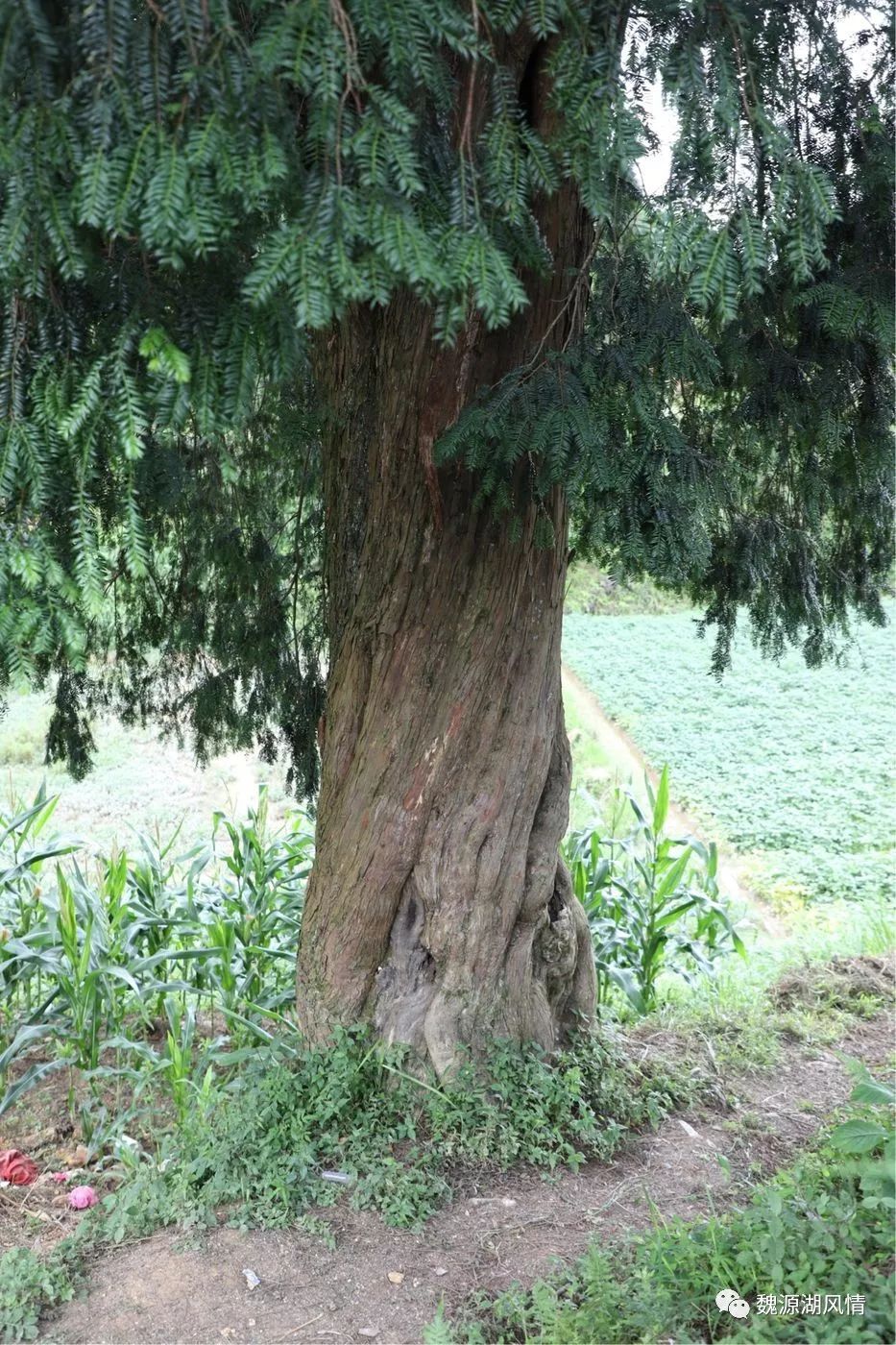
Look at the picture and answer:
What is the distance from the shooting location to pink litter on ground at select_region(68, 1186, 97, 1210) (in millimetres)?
3301

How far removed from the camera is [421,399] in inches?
134

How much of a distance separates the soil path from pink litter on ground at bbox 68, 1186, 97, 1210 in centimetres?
27

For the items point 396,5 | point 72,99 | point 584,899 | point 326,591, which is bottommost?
point 584,899

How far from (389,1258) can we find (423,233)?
2.66m

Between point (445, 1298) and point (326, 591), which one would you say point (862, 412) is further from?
point (445, 1298)

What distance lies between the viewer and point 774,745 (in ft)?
43.1

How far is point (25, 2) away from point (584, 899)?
170 inches

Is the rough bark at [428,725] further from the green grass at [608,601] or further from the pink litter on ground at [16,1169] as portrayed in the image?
the green grass at [608,601]

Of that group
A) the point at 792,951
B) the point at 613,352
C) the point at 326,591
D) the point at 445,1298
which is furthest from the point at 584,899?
the point at 613,352

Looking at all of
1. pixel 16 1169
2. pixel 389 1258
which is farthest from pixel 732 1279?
pixel 16 1169

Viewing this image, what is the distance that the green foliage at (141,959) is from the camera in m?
3.99

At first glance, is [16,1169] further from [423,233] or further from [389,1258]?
[423,233]
